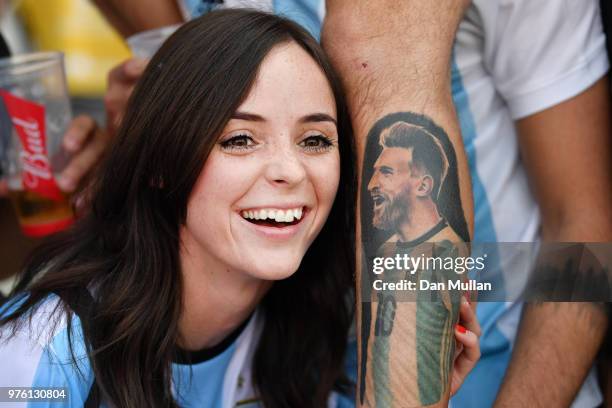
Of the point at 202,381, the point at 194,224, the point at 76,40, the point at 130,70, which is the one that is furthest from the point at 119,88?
the point at 76,40

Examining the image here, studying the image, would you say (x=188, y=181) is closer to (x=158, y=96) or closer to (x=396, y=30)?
(x=158, y=96)

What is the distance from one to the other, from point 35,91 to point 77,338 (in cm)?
100

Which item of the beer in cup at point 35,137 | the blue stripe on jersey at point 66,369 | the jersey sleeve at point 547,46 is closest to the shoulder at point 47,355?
the blue stripe on jersey at point 66,369

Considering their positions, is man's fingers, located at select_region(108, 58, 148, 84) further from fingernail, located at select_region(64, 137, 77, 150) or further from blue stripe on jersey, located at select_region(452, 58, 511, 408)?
blue stripe on jersey, located at select_region(452, 58, 511, 408)

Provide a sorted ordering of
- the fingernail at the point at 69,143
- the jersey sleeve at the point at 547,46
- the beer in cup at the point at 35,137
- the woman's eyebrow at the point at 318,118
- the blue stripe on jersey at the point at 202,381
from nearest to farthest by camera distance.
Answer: the woman's eyebrow at the point at 318,118 → the blue stripe on jersey at the point at 202,381 → the jersey sleeve at the point at 547,46 → the beer in cup at the point at 35,137 → the fingernail at the point at 69,143

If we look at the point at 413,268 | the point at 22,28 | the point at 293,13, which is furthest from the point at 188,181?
the point at 22,28

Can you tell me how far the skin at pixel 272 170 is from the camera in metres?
1.67

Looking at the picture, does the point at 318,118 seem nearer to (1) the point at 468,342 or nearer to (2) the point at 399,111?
(2) the point at 399,111

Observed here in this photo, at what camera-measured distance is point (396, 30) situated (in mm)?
1731

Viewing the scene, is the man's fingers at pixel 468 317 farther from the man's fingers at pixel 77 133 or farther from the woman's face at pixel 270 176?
the man's fingers at pixel 77 133

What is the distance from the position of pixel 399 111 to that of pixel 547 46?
24.7 inches

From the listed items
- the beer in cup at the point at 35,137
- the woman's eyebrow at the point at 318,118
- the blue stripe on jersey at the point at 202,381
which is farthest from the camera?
the beer in cup at the point at 35,137

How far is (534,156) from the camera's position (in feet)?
6.99

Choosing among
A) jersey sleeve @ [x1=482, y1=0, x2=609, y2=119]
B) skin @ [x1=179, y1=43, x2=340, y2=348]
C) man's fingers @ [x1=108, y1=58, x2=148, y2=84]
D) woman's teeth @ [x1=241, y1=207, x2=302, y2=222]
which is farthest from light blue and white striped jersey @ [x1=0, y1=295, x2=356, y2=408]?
jersey sleeve @ [x1=482, y1=0, x2=609, y2=119]
